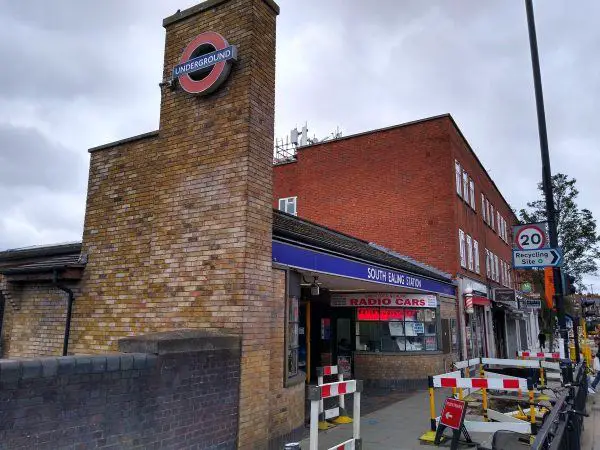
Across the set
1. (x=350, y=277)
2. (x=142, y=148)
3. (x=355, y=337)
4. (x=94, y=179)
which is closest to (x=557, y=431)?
(x=350, y=277)

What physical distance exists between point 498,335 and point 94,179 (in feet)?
84.5

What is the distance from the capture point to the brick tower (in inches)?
264

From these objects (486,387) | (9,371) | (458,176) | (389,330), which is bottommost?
(486,387)

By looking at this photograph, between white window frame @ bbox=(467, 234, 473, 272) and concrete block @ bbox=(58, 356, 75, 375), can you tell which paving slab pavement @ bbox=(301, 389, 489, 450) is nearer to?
concrete block @ bbox=(58, 356, 75, 375)

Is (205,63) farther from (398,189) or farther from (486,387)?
(398,189)

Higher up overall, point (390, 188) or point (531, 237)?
point (390, 188)

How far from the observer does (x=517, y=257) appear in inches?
390

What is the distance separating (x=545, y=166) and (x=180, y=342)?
837cm

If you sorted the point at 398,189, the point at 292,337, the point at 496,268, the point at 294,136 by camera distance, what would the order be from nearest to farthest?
the point at 292,337 < the point at 398,189 < the point at 496,268 < the point at 294,136

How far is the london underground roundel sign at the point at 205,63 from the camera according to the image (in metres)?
7.45

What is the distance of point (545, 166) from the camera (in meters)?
9.98

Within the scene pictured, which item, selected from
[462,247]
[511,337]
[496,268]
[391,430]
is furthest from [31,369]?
[511,337]

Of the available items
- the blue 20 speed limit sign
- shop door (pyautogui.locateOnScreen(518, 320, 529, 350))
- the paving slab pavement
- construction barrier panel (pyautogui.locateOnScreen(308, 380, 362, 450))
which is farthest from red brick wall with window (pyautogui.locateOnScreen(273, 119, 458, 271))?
shop door (pyautogui.locateOnScreen(518, 320, 529, 350))

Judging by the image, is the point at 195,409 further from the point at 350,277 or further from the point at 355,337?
the point at 355,337
